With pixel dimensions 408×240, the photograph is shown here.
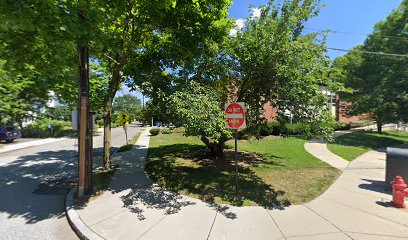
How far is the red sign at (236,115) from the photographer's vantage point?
239 inches

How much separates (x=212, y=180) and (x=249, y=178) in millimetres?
1246

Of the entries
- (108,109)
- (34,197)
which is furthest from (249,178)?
(34,197)

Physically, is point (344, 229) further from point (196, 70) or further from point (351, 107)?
point (351, 107)

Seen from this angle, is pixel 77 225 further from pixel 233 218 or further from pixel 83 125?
pixel 233 218

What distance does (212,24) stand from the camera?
7.72m

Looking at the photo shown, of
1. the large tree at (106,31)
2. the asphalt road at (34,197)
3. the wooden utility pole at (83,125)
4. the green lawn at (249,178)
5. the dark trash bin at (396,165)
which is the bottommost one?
the asphalt road at (34,197)

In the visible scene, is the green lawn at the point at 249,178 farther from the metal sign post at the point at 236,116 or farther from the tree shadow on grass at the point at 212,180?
the metal sign post at the point at 236,116

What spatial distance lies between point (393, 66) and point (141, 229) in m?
23.7

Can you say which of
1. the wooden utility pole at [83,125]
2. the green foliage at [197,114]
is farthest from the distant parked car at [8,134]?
the green foliage at [197,114]

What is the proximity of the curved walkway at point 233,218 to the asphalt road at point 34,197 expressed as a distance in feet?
1.54

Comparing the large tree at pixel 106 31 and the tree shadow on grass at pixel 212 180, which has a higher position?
the large tree at pixel 106 31

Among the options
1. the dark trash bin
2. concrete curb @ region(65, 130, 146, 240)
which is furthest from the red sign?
the dark trash bin

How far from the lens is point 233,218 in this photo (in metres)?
4.99

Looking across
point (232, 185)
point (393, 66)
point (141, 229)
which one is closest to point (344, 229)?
point (232, 185)
